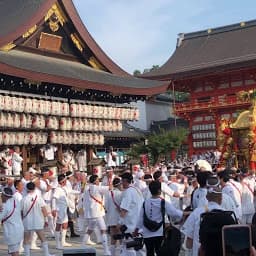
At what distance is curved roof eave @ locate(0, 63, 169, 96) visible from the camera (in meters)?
19.1

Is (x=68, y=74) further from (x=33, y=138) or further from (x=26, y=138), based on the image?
(x=26, y=138)

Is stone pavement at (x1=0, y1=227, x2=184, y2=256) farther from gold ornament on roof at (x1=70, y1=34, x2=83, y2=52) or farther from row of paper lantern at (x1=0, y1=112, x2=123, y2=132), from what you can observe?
gold ornament on roof at (x1=70, y1=34, x2=83, y2=52)

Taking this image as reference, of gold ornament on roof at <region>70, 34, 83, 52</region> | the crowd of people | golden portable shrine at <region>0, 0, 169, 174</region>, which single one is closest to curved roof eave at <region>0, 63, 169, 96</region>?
golden portable shrine at <region>0, 0, 169, 174</region>

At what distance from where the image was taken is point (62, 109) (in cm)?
2245

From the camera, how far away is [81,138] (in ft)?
79.7

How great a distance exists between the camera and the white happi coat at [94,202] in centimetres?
1046

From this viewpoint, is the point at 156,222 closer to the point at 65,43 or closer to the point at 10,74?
the point at 10,74

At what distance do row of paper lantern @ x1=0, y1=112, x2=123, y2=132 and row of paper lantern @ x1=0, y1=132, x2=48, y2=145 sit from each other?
421 millimetres

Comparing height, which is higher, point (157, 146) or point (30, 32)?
point (30, 32)

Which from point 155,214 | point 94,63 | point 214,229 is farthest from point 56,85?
point 214,229

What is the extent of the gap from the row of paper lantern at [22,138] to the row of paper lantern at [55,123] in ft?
1.38

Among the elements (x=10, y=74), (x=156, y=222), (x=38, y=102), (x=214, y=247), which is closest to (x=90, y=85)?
(x=38, y=102)

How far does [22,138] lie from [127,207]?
13.8 meters

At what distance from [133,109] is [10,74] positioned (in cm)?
899
